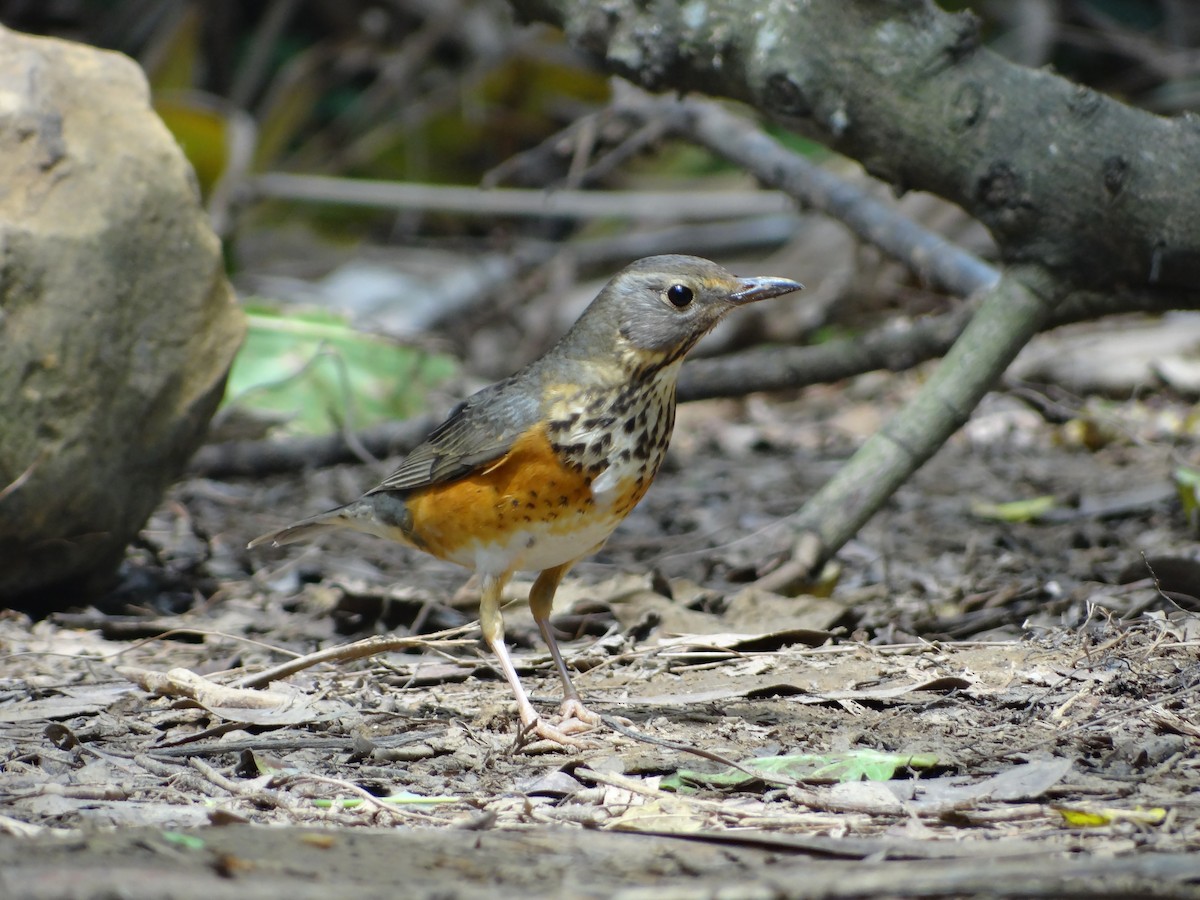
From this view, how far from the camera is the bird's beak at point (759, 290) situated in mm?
4352

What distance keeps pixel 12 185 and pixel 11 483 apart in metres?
1.04

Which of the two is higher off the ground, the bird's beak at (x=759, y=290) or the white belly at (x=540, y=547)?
the bird's beak at (x=759, y=290)

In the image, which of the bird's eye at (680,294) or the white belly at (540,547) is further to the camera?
the bird's eye at (680,294)

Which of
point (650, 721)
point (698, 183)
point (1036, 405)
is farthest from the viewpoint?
point (698, 183)

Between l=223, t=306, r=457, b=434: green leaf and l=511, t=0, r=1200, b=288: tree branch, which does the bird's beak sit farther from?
l=223, t=306, r=457, b=434: green leaf

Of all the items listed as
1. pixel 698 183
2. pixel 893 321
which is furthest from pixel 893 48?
pixel 698 183

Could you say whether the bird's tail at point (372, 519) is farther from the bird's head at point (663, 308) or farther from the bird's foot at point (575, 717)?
the bird's foot at point (575, 717)

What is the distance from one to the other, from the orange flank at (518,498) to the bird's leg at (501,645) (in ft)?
0.51

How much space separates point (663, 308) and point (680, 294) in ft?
0.24

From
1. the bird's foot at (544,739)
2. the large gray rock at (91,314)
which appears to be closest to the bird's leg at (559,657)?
the bird's foot at (544,739)

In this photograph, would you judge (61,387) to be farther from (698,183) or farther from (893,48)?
(698,183)

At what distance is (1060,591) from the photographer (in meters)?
5.08

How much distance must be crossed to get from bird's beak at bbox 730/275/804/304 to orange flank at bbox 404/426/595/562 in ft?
2.57

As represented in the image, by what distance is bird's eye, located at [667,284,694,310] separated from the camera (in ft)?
14.3
